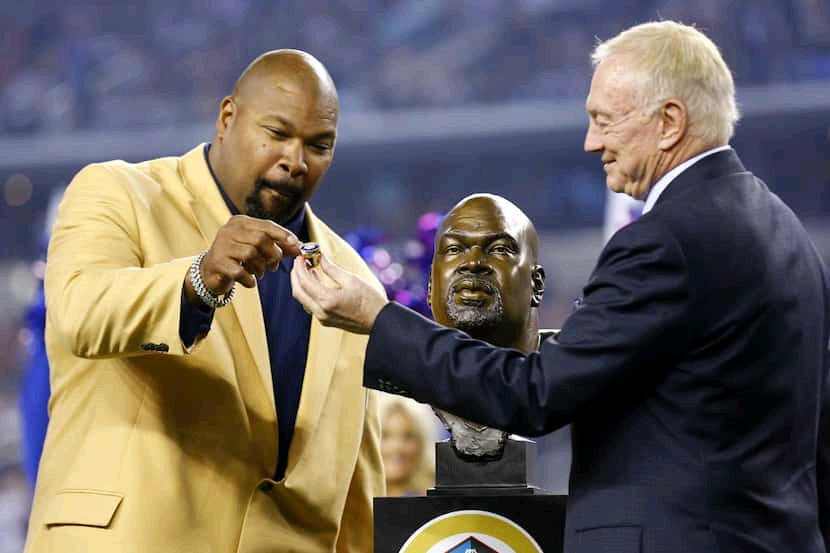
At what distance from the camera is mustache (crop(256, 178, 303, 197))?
2.50 m

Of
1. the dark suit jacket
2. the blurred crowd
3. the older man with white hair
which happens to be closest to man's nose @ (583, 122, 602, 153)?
the older man with white hair

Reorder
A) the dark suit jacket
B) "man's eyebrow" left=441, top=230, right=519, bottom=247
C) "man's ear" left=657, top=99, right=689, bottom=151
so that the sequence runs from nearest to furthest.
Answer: the dark suit jacket, "man's ear" left=657, top=99, right=689, bottom=151, "man's eyebrow" left=441, top=230, right=519, bottom=247

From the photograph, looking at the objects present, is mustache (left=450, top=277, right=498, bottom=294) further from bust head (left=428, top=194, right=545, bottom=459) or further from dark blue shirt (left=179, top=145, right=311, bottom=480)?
dark blue shirt (left=179, top=145, right=311, bottom=480)

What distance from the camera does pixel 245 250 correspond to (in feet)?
6.99

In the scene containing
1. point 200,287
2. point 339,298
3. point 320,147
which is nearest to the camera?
point 339,298

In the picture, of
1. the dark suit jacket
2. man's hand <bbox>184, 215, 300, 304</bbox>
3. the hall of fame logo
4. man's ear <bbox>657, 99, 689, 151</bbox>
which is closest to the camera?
the dark suit jacket

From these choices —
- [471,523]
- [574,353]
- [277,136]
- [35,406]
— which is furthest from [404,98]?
[574,353]

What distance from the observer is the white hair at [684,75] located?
2037 mm

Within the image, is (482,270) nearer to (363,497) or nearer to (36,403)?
(363,497)

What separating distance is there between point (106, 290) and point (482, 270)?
1.93ft

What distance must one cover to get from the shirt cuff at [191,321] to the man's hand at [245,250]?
53 millimetres

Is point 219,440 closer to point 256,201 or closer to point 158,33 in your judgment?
point 256,201

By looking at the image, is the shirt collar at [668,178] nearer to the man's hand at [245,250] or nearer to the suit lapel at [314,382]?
the man's hand at [245,250]

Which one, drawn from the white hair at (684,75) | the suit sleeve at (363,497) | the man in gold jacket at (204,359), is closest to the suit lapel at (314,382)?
the man in gold jacket at (204,359)
